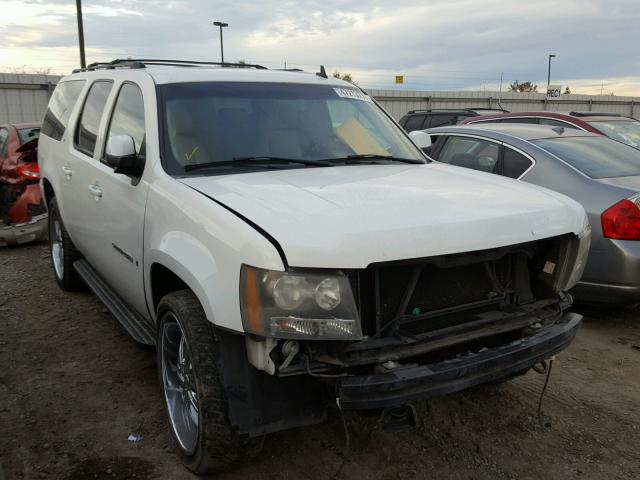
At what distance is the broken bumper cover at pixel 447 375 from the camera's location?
2.26 m

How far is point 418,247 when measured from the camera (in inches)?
92.0

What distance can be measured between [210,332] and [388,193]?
107cm

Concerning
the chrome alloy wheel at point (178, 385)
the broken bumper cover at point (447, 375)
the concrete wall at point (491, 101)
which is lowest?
the chrome alloy wheel at point (178, 385)

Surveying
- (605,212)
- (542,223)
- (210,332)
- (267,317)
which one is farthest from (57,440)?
(605,212)

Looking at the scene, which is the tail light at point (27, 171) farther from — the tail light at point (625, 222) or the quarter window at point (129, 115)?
the tail light at point (625, 222)

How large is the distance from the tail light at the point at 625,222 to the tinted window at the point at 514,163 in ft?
3.24

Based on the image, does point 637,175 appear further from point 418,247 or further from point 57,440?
point 57,440

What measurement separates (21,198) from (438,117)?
29.0ft

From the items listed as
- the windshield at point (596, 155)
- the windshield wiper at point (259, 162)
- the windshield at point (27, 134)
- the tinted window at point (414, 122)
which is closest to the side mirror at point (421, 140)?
the windshield wiper at point (259, 162)

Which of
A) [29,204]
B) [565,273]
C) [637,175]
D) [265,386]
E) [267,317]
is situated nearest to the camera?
[267,317]

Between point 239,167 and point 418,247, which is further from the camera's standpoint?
point 239,167

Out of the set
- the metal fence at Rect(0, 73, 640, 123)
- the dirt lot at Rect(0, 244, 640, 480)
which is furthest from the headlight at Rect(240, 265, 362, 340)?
the metal fence at Rect(0, 73, 640, 123)

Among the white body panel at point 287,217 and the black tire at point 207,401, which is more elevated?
the white body panel at point 287,217

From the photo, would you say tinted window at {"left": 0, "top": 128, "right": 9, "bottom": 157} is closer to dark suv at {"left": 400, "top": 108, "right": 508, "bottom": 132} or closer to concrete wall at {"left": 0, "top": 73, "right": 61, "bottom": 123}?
dark suv at {"left": 400, "top": 108, "right": 508, "bottom": 132}
